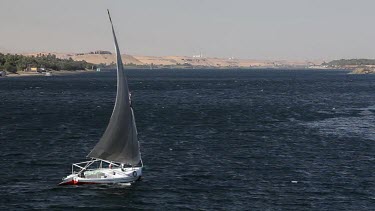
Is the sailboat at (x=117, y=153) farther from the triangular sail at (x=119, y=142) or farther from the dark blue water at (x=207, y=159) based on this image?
the dark blue water at (x=207, y=159)

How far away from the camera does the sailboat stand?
198ft

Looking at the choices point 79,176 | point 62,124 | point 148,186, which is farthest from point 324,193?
point 62,124

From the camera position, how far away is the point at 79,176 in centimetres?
6056

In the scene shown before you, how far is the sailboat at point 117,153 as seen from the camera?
198 ft

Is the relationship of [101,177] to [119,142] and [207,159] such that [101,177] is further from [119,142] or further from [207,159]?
[207,159]

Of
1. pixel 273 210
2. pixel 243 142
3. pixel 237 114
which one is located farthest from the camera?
pixel 237 114

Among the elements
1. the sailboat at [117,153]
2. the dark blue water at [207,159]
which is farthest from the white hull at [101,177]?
the dark blue water at [207,159]

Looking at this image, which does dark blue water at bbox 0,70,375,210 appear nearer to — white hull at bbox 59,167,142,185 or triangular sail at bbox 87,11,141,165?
white hull at bbox 59,167,142,185

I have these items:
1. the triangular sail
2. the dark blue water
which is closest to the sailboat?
the triangular sail

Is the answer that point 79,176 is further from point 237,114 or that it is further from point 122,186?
point 237,114

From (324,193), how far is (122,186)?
19037 millimetres

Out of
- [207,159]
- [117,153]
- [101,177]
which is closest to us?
[101,177]

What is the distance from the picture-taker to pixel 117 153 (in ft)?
204

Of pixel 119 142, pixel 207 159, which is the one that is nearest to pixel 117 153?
pixel 119 142
